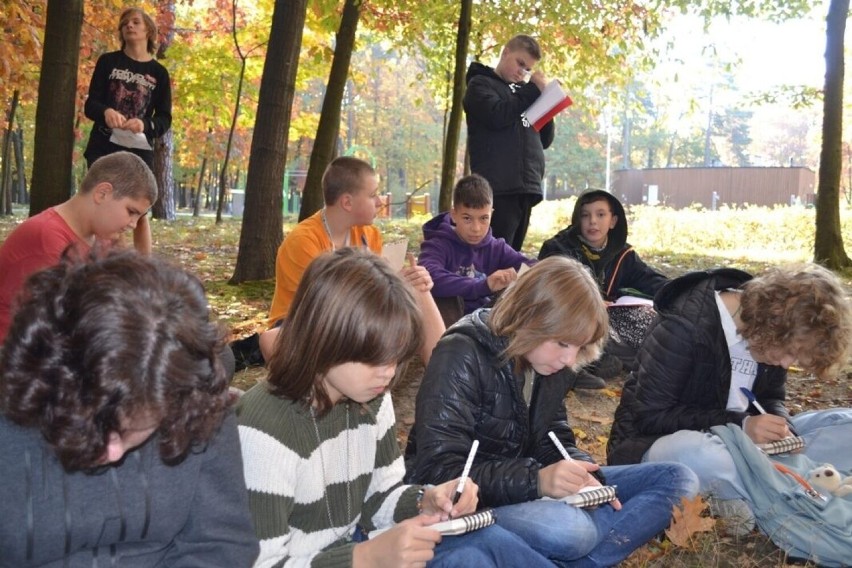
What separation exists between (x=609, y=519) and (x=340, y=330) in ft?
4.00

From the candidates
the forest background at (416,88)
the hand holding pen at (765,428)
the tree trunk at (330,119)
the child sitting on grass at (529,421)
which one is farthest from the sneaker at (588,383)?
the tree trunk at (330,119)

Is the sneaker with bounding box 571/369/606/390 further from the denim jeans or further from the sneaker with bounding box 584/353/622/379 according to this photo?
the denim jeans

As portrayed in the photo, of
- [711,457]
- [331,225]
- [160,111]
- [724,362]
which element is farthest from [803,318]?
[160,111]

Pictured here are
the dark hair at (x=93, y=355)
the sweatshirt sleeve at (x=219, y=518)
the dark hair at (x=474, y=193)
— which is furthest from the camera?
the dark hair at (x=474, y=193)

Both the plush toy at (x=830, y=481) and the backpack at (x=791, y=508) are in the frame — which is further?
the plush toy at (x=830, y=481)

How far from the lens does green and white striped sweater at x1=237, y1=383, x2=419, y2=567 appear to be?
6.20ft

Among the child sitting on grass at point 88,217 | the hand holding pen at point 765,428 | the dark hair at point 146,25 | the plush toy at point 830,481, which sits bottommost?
the plush toy at point 830,481

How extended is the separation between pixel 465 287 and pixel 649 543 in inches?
78.8

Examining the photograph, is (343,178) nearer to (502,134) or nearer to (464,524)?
(502,134)

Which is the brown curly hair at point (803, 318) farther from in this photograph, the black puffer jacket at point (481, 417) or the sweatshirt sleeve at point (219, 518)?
the sweatshirt sleeve at point (219, 518)

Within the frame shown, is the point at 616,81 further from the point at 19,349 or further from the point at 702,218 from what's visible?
the point at 19,349

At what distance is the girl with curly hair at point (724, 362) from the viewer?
9.46 feet

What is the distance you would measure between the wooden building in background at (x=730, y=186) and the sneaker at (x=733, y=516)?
93.6 feet

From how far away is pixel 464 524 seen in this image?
2.04 m
